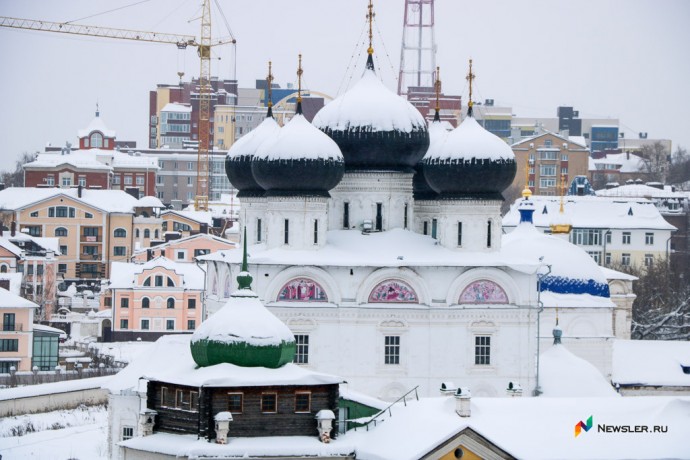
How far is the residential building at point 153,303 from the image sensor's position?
6600cm

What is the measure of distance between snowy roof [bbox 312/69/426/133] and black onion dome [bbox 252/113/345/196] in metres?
1.72

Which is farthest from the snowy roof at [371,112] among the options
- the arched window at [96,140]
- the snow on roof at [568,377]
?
the arched window at [96,140]

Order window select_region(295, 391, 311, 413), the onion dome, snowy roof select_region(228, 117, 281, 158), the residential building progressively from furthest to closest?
1. the residential building
2. snowy roof select_region(228, 117, 281, 158)
3. the onion dome
4. window select_region(295, 391, 311, 413)

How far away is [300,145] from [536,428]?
36.6ft

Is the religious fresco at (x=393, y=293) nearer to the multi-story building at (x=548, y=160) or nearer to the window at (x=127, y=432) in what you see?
the window at (x=127, y=432)

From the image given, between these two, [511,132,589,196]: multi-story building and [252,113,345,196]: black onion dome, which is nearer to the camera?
[252,113,345,196]: black onion dome

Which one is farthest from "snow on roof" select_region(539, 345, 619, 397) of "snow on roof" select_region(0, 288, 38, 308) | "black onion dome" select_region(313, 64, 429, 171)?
"snow on roof" select_region(0, 288, 38, 308)

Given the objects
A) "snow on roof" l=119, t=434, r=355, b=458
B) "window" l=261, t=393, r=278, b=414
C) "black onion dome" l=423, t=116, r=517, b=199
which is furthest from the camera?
"black onion dome" l=423, t=116, r=517, b=199

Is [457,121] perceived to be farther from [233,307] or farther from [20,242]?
[233,307]

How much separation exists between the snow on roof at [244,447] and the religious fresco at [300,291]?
8.95 metres

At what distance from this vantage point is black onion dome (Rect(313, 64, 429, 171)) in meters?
42.3

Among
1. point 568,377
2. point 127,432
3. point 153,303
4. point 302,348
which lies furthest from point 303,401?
point 153,303

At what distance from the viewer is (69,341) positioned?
64.2m

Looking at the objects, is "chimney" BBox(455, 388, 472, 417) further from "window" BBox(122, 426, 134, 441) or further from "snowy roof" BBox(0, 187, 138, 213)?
"snowy roof" BBox(0, 187, 138, 213)
